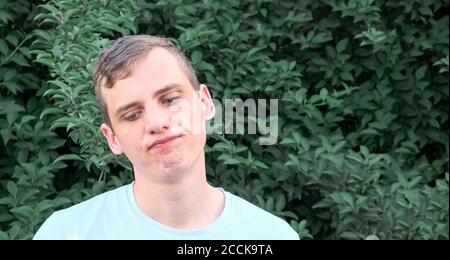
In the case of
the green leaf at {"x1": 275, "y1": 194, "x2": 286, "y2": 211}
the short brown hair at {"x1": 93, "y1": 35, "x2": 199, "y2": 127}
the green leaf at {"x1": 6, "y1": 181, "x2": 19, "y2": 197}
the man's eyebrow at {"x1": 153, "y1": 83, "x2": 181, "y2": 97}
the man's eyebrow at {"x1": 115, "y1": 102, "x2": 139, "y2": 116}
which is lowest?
the green leaf at {"x1": 275, "y1": 194, "x2": 286, "y2": 211}

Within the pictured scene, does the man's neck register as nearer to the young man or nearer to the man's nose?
the young man

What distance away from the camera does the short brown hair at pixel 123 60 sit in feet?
6.33

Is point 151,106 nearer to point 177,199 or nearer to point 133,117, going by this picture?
point 133,117

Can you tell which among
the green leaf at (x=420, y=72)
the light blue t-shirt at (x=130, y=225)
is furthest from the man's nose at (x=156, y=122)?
the green leaf at (x=420, y=72)

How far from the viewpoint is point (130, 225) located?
195 centimetres

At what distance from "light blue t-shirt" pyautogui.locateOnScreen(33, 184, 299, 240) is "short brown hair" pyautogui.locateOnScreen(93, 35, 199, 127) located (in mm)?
215

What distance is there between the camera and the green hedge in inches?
119

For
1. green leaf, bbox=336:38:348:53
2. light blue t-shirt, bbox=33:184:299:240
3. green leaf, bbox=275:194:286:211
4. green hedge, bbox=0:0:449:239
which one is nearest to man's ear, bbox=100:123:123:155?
light blue t-shirt, bbox=33:184:299:240

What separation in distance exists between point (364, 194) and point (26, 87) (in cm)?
154

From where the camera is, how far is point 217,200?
6.87ft

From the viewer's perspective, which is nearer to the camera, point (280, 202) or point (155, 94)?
point (155, 94)

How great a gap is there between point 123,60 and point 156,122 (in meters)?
0.19

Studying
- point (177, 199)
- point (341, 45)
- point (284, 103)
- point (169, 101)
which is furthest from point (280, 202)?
point (169, 101)

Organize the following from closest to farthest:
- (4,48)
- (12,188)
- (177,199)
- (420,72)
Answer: (177,199)
(12,188)
(4,48)
(420,72)
